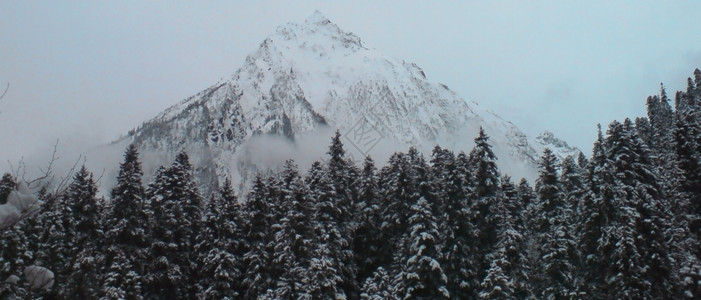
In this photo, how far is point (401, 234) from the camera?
38.3 m

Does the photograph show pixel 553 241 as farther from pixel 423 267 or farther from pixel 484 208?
pixel 423 267

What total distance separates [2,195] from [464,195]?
31.9 m

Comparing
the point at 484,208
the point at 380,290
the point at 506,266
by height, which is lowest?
the point at 380,290

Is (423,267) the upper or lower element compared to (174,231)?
lower

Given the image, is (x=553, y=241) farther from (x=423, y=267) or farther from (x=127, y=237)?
(x=127, y=237)

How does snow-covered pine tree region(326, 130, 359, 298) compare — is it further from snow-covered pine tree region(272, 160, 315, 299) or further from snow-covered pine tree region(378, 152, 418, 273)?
snow-covered pine tree region(378, 152, 418, 273)

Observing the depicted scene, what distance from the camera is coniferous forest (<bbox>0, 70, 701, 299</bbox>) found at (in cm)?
3011

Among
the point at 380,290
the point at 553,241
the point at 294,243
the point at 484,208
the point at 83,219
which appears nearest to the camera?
the point at 380,290

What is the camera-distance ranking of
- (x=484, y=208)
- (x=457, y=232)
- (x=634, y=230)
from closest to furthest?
(x=634, y=230) → (x=457, y=232) → (x=484, y=208)

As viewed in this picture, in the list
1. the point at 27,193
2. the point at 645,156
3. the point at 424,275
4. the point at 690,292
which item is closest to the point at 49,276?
the point at 27,193

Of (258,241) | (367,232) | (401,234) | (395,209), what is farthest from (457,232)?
(258,241)

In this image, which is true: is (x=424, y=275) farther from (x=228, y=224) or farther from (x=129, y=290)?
(x=129, y=290)

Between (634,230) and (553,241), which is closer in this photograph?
(634,230)

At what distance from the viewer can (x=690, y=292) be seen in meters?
28.0
